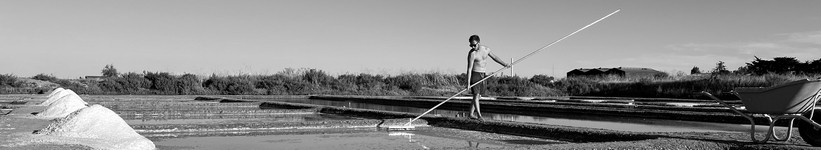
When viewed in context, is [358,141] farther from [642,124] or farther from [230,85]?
[230,85]

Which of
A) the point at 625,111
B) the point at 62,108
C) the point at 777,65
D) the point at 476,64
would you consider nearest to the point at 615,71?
the point at 777,65

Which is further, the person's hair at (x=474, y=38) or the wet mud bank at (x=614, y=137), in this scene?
the person's hair at (x=474, y=38)

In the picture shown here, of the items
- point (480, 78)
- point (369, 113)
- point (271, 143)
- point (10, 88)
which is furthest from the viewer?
point (10, 88)

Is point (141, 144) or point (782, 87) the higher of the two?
point (782, 87)

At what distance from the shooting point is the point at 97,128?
5457 mm

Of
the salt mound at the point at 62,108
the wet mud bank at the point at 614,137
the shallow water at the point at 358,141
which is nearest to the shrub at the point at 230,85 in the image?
the salt mound at the point at 62,108

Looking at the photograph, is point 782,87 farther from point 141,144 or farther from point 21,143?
point 21,143

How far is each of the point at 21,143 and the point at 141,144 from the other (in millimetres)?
728

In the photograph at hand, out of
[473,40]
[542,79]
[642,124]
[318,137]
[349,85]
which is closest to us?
[318,137]

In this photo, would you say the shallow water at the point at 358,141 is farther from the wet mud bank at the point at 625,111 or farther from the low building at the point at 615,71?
the low building at the point at 615,71

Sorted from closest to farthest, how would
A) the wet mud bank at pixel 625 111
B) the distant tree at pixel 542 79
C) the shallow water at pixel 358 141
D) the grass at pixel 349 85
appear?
1. the shallow water at pixel 358 141
2. the wet mud bank at pixel 625 111
3. the grass at pixel 349 85
4. the distant tree at pixel 542 79

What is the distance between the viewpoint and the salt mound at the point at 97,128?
16.6 ft

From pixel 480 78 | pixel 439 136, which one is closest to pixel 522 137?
pixel 439 136

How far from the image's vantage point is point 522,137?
6.29 metres
